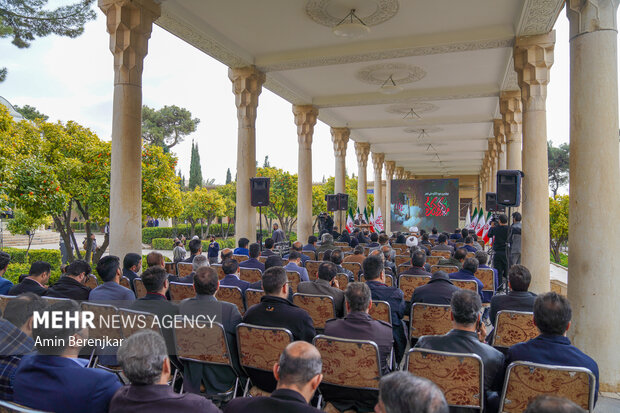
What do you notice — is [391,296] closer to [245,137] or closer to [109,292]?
[109,292]

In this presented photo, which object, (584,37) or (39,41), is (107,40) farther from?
(584,37)

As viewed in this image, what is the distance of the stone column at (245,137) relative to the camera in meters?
10.5

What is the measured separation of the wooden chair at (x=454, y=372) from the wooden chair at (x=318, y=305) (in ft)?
4.98

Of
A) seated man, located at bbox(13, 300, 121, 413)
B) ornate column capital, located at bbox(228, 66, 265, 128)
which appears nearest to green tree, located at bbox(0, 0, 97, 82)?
ornate column capital, located at bbox(228, 66, 265, 128)

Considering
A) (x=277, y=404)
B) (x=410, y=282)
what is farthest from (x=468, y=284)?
(x=277, y=404)

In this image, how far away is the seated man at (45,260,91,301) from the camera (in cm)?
391

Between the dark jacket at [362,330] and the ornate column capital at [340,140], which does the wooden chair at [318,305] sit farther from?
the ornate column capital at [340,140]

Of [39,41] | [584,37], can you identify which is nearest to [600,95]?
[584,37]

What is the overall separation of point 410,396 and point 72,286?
3642mm

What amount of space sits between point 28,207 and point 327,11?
6.45 metres

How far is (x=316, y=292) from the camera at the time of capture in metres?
4.25

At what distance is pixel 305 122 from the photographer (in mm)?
14047

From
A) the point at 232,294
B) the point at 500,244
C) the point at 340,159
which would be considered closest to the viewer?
the point at 232,294

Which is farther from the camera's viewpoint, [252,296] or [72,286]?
[252,296]
